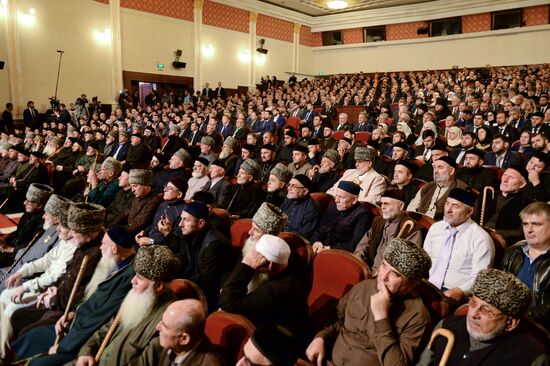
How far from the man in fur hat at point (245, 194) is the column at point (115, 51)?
11878 mm

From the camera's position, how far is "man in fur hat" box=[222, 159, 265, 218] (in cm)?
455

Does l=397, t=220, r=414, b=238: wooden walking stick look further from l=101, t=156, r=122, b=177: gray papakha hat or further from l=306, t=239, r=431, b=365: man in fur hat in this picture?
l=101, t=156, r=122, b=177: gray papakha hat

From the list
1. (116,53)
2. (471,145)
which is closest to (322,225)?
(471,145)

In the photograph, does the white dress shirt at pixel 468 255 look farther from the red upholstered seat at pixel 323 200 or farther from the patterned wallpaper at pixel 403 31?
the patterned wallpaper at pixel 403 31

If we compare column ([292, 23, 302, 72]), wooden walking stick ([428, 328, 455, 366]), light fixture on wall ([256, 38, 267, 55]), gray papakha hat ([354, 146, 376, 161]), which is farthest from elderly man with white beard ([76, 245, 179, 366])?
column ([292, 23, 302, 72])

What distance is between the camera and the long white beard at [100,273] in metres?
2.60

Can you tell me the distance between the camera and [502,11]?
16953mm

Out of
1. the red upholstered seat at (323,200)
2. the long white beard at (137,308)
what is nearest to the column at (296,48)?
the red upholstered seat at (323,200)

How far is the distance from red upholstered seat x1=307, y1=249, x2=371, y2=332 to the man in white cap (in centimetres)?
26

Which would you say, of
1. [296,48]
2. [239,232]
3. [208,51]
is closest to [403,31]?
[296,48]

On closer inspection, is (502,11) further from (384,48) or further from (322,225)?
(322,225)

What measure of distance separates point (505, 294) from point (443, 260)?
106cm

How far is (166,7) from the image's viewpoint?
15898mm

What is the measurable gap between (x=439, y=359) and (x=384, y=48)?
813 inches
